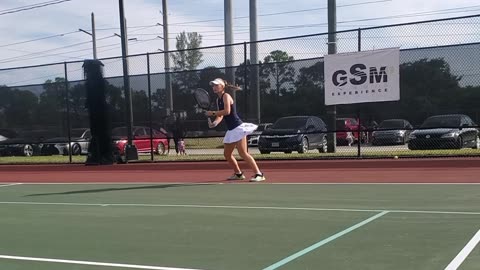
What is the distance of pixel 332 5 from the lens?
20938mm

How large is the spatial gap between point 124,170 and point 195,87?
317cm

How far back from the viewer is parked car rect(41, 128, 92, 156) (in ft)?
59.3

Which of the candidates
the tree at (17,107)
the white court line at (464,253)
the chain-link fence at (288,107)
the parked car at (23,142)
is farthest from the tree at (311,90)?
the tree at (17,107)

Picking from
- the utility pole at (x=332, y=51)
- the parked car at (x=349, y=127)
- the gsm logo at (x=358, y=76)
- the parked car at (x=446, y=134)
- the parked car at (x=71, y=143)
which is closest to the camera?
the gsm logo at (x=358, y=76)

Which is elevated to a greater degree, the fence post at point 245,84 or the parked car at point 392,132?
the fence post at point 245,84

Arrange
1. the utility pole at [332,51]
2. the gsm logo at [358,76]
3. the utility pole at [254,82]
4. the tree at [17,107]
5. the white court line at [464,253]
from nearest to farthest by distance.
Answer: the white court line at [464,253] → the gsm logo at [358,76] → the utility pole at [332,51] → the utility pole at [254,82] → the tree at [17,107]

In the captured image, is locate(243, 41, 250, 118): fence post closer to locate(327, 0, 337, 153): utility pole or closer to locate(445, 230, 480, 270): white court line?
locate(327, 0, 337, 153): utility pole

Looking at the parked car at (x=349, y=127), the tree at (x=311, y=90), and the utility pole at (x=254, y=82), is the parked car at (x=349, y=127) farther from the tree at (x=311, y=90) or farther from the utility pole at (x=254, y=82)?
the utility pole at (x=254, y=82)

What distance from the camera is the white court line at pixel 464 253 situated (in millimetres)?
4355

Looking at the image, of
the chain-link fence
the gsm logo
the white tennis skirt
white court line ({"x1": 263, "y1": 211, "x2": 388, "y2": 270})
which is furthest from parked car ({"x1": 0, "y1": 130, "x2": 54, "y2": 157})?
white court line ({"x1": 263, "y1": 211, "x2": 388, "y2": 270})

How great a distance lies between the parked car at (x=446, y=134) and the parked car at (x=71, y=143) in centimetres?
1010

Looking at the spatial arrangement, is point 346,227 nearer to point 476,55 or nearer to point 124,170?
point 476,55

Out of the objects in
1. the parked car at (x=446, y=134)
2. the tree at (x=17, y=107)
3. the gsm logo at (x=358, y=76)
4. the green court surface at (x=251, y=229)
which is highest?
the gsm logo at (x=358, y=76)

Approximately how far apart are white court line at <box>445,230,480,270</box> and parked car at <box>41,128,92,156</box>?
45.2ft
